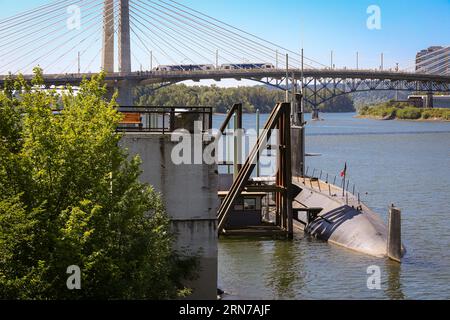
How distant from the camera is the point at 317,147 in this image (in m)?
115

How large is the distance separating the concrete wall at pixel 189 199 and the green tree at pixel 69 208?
2604 millimetres

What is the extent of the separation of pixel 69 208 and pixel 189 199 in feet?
17.9

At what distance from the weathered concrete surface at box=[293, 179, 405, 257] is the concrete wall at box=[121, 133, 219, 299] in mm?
16734

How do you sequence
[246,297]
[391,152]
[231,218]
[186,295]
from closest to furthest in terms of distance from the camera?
1. [186,295]
2. [246,297]
3. [231,218]
4. [391,152]

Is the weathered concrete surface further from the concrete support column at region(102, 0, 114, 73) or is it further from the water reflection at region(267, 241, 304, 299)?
the concrete support column at region(102, 0, 114, 73)

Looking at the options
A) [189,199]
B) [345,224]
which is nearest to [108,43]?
[345,224]

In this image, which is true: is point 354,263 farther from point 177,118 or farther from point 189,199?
point 177,118

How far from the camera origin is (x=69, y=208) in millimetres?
17328

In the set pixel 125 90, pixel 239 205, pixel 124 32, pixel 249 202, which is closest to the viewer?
pixel 239 205

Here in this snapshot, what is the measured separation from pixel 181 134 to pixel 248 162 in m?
19.0

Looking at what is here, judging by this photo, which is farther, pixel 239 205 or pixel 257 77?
pixel 257 77

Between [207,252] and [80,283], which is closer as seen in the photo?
[80,283]

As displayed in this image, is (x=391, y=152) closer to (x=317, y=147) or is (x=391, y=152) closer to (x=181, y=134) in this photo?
(x=317, y=147)
